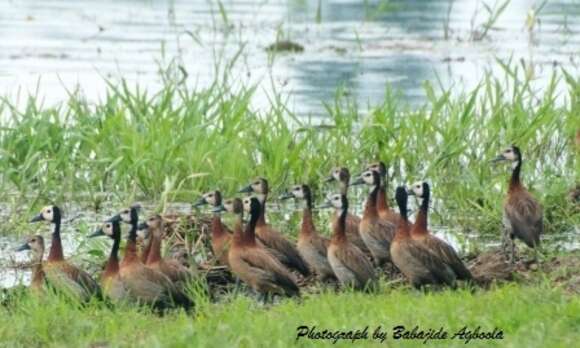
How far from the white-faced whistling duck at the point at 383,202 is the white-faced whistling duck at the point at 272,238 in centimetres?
72

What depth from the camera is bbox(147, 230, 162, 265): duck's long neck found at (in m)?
9.83

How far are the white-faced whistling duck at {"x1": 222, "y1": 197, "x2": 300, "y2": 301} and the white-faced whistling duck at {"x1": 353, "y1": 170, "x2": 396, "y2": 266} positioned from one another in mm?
755

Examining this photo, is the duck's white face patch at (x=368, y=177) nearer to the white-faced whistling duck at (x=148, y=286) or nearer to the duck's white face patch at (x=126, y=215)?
the duck's white face patch at (x=126, y=215)

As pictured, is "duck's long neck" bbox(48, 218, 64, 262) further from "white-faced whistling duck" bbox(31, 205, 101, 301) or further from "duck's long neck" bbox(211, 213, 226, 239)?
"duck's long neck" bbox(211, 213, 226, 239)

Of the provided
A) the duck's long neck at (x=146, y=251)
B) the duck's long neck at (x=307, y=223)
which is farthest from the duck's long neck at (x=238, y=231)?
the duck's long neck at (x=146, y=251)

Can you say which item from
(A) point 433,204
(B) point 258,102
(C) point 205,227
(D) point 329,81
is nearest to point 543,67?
(D) point 329,81

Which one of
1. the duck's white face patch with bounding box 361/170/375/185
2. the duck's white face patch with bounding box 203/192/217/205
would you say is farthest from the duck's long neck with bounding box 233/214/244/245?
the duck's white face patch with bounding box 361/170/375/185

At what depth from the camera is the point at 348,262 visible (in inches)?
381

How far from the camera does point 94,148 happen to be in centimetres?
1180

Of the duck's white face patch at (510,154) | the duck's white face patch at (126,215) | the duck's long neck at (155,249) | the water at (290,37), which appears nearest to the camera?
the duck's long neck at (155,249)

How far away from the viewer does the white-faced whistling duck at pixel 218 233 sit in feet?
33.8

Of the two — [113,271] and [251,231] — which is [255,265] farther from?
[113,271]

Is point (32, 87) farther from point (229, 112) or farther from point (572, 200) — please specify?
point (572, 200)

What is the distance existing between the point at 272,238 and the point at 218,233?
34 cm
